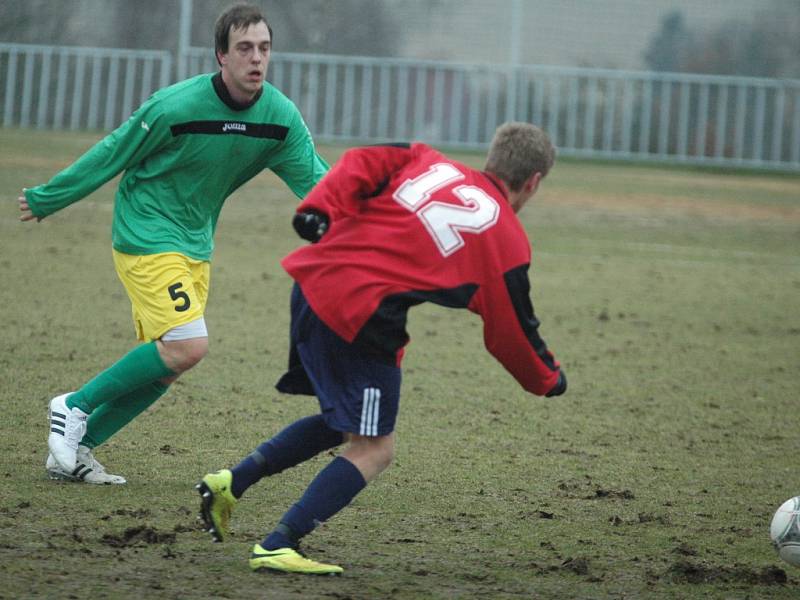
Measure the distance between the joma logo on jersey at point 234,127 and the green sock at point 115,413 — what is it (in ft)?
3.68

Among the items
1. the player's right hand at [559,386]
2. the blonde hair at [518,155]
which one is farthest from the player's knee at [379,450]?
the blonde hair at [518,155]

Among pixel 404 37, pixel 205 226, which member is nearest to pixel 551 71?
pixel 404 37

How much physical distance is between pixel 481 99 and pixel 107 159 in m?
17.1

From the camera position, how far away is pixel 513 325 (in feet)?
14.1

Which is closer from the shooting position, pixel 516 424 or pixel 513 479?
pixel 513 479

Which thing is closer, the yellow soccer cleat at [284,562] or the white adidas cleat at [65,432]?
the yellow soccer cleat at [284,562]

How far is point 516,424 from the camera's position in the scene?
7211 millimetres

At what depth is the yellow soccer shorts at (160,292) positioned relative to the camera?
17.8 ft

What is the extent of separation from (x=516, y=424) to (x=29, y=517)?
3.07 metres

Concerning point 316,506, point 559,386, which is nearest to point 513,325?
point 559,386

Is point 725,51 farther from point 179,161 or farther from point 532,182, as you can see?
point 532,182

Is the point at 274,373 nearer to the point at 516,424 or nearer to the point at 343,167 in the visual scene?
the point at 516,424

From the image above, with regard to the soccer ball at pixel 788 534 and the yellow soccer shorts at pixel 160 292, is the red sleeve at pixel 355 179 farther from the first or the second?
the soccer ball at pixel 788 534

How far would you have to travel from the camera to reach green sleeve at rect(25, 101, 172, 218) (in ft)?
17.7
